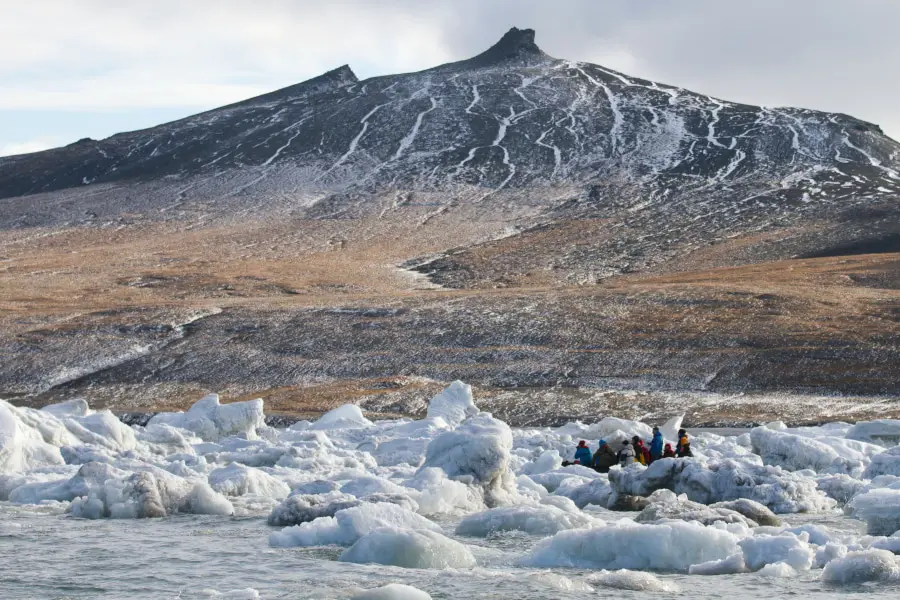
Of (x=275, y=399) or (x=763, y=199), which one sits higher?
(x=763, y=199)

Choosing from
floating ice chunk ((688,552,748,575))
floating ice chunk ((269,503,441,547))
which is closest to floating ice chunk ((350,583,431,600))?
floating ice chunk ((688,552,748,575))

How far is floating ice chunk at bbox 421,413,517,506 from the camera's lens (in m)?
28.6

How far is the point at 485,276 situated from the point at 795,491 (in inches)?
3452

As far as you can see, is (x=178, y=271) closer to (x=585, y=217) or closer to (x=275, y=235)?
(x=275, y=235)

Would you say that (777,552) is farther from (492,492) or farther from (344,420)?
(344,420)

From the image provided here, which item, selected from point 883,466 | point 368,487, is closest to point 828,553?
point 368,487

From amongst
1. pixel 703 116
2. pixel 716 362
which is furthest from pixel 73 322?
pixel 703 116

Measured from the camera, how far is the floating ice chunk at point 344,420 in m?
49.1

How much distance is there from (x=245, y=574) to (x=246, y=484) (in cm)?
1073

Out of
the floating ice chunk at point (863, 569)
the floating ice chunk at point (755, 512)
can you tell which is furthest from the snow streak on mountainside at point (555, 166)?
the floating ice chunk at point (863, 569)

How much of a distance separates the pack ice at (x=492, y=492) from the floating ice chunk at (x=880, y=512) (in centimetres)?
4

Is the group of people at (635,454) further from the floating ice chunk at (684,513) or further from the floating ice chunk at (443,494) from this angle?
the floating ice chunk at (684,513)

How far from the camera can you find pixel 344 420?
4975cm

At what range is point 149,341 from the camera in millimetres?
76500
